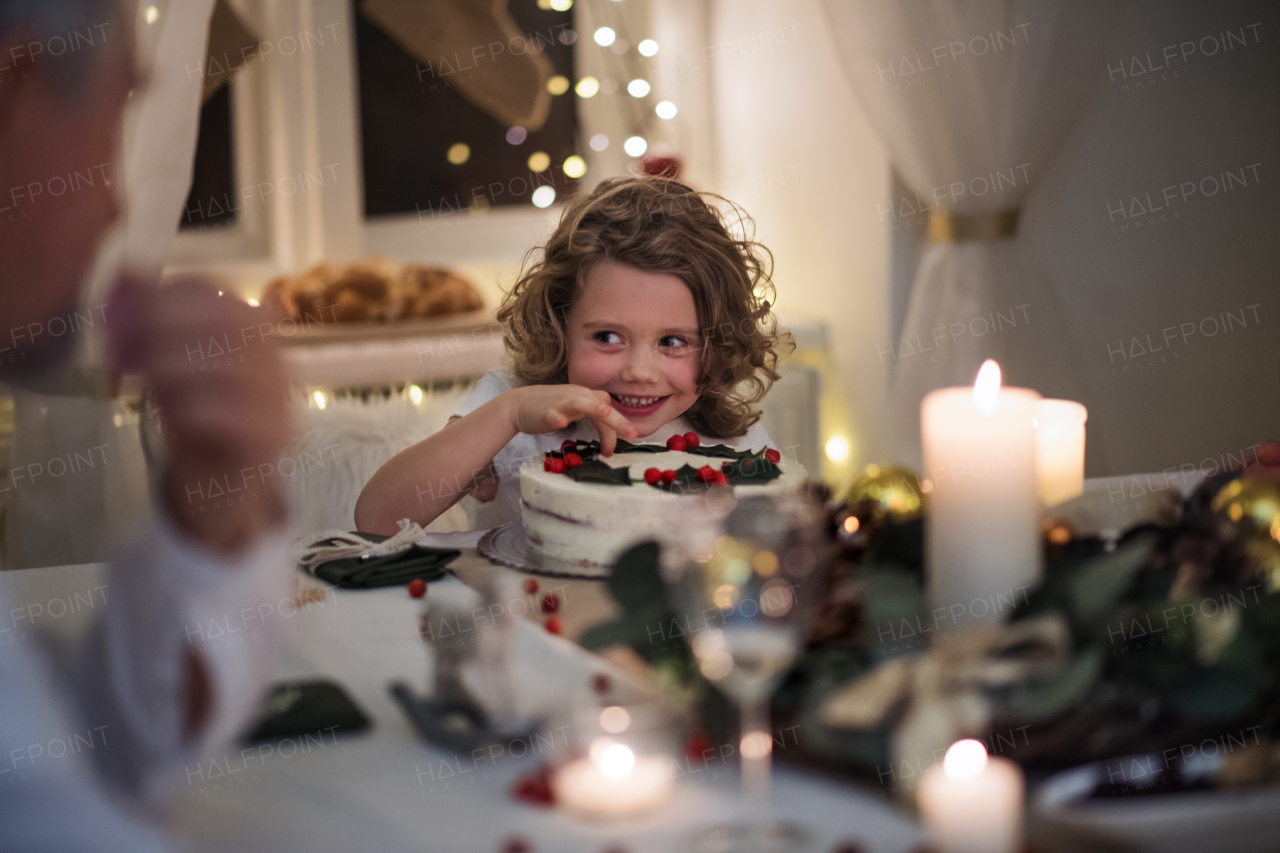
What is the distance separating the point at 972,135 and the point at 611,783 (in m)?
1.91

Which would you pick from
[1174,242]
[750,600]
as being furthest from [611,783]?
[1174,242]

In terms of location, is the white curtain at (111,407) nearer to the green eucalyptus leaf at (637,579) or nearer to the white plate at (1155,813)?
the green eucalyptus leaf at (637,579)

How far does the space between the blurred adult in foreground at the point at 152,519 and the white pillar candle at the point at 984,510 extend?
381 mm

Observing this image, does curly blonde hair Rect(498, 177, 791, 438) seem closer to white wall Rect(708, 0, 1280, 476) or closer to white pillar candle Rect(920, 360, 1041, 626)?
white pillar candle Rect(920, 360, 1041, 626)

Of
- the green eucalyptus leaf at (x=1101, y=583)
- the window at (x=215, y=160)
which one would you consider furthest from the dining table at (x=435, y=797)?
the window at (x=215, y=160)

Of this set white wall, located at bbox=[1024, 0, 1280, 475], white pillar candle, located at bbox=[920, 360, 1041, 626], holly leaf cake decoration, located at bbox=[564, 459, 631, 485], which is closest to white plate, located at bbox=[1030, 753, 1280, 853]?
white pillar candle, located at bbox=[920, 360, 1041, 626]

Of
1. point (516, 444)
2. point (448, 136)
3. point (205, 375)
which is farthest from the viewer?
point (448, 136)

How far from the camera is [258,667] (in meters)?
0.45

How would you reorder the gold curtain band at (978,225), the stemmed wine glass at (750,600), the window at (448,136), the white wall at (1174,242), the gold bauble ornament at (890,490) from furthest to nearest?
the window at (448,136) → the gold curtain band at (978,225) → the white wall at (1174,242) → the gold bauble ornament at (890,490) → the stemmed wine glass at (750,600)

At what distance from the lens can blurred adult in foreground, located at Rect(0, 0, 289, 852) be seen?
389 millimetres

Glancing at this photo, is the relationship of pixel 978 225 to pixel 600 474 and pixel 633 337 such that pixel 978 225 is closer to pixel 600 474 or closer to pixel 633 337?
pixel 633 337

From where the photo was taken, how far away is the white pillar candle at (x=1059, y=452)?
0.90 m

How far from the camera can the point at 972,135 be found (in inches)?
82.6

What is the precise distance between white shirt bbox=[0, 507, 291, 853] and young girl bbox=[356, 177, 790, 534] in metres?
0.69
